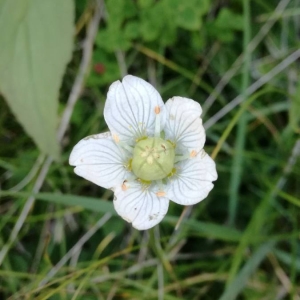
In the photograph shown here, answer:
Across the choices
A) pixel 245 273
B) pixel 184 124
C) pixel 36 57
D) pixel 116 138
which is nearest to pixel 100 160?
pixel 116 138

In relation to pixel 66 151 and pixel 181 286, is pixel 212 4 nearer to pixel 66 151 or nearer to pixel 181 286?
pixel 66 151

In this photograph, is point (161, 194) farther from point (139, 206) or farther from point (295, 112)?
point (295, 112)

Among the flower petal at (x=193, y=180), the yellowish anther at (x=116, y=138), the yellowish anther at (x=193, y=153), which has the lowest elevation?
the flower petal at (x=193, y=180)

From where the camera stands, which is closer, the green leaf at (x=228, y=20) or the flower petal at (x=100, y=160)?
the flower petal at (x=100, y=160)

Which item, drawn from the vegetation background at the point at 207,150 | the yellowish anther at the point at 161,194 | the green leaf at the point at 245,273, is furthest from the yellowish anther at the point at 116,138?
the green leaf at the point at 245,273

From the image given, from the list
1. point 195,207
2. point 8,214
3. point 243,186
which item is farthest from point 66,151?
point 243,186

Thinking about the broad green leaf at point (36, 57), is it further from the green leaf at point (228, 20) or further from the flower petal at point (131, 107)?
the green leaf at point (228, 20)
